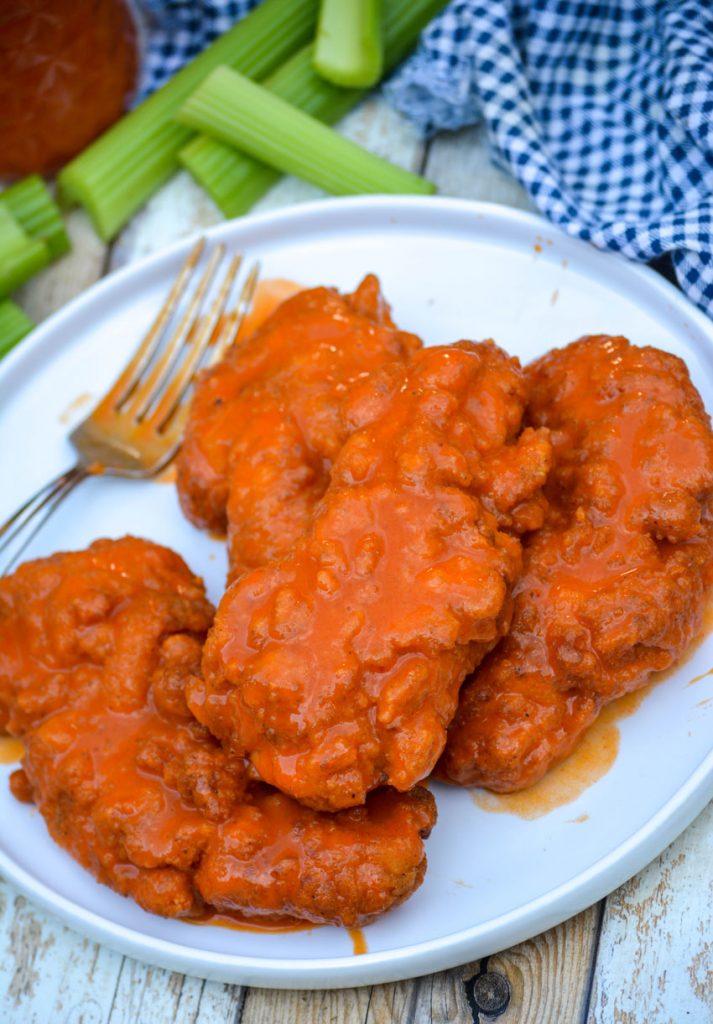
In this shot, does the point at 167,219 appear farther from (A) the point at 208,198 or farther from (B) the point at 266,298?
(B) the point at 266,298

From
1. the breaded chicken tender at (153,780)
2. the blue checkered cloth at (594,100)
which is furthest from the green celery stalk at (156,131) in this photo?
the breaded chicken tender at (153,780)

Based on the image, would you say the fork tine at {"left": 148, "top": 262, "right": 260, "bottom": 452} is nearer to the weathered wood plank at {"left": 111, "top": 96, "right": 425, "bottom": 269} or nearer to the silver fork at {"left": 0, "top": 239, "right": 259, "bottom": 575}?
the silver fork at {"left": 0, "top": 239, "right": 259, "bottom": 575}

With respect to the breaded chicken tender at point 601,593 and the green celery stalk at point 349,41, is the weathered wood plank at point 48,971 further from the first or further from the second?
the green celery stalk at point 349,41

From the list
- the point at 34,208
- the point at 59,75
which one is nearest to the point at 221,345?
the point at 34,208

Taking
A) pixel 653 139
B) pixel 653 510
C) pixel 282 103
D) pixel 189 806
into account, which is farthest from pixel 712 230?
pixel 189 806

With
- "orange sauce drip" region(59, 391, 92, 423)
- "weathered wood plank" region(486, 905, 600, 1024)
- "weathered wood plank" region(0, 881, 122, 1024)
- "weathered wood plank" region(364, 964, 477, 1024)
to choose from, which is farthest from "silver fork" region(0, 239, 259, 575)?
"weathered wood plank" region(486, 905, 600, 1024)

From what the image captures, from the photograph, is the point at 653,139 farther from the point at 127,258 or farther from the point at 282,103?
the point at 127,258
